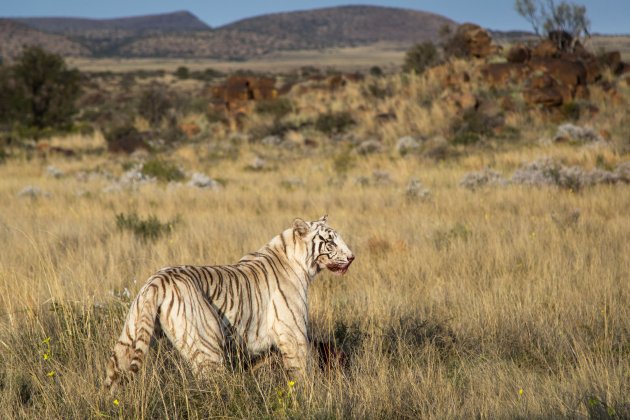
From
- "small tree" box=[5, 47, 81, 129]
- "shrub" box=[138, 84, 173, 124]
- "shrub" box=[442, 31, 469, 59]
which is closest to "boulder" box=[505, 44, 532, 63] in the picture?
"shrub" box=[442, 31, 469, 59]

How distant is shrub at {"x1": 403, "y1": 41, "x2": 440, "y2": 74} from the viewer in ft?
118

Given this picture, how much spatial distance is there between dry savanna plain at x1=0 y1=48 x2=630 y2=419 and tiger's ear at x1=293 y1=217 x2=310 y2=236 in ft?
3.12

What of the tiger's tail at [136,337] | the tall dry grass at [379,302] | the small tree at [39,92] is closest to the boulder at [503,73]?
the tall dry grass at [379,302]

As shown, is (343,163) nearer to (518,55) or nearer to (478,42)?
(518,55)

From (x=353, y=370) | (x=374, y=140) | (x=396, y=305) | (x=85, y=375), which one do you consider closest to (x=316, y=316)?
(x=396, y=305)

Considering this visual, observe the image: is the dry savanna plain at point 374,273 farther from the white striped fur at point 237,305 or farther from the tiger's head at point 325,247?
the tiger's head at point 325,247

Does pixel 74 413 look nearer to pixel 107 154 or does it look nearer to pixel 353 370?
pixel 353 370

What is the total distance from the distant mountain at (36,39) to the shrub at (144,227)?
17878 centimetres

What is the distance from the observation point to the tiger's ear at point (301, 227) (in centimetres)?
484

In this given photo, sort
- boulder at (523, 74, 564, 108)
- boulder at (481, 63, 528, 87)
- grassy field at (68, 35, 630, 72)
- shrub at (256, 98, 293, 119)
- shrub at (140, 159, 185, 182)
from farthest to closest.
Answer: grassy field at (68, 35, 630, 72) < shrub at (256, 98, 293, 119) < boulder at (481, 63, 528, 87) < boulder at (523, 74, 564, 108) < shrub at (140, 159, 185, 182)

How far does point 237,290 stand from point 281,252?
23.0 inches

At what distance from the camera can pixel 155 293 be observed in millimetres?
3996

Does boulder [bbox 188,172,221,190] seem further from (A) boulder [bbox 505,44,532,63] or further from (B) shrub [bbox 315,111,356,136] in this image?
(A) boulder [bbox 505,44,532,63]

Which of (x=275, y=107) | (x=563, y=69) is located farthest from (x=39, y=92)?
(x=563, y=69)
